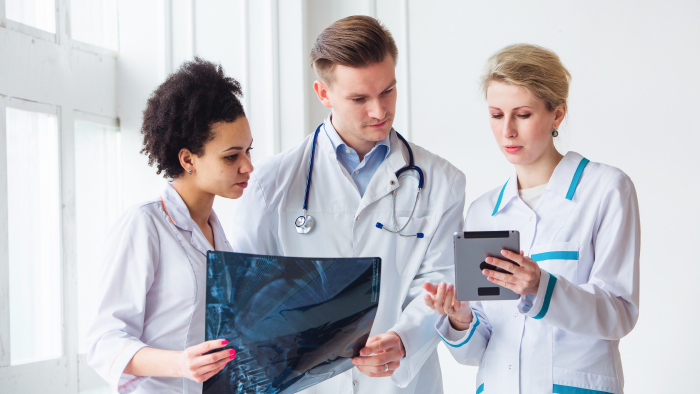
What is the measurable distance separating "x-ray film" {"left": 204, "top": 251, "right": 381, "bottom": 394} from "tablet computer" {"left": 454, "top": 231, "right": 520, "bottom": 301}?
213 millimetres

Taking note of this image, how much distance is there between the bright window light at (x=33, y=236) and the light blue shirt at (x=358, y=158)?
1.45 meters

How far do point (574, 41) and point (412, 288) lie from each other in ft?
5.85

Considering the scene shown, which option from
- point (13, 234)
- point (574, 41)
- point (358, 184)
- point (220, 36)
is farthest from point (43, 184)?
point (574, 41)

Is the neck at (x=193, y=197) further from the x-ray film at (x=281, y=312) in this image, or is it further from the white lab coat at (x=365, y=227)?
the x-ray film at (x=281, y=312)

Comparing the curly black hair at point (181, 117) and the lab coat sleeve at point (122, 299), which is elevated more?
the curly black hair at point (181, 117)

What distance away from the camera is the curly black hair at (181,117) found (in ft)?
4.76

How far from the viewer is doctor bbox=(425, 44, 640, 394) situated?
4.38 feet

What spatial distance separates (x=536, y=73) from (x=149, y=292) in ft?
3.67

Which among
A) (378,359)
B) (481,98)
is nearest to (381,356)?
(378,359)

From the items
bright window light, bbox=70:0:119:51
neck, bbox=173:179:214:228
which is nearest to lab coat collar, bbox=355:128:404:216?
neck, bbox=173:179:214:228

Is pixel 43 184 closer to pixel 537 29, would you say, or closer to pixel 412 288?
pixel 412 288

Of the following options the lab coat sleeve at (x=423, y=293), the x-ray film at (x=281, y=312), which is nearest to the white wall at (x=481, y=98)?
the lab coat sleeve at (x=423, y=293)

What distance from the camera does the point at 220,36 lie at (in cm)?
331

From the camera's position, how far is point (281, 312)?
47.4 inches
